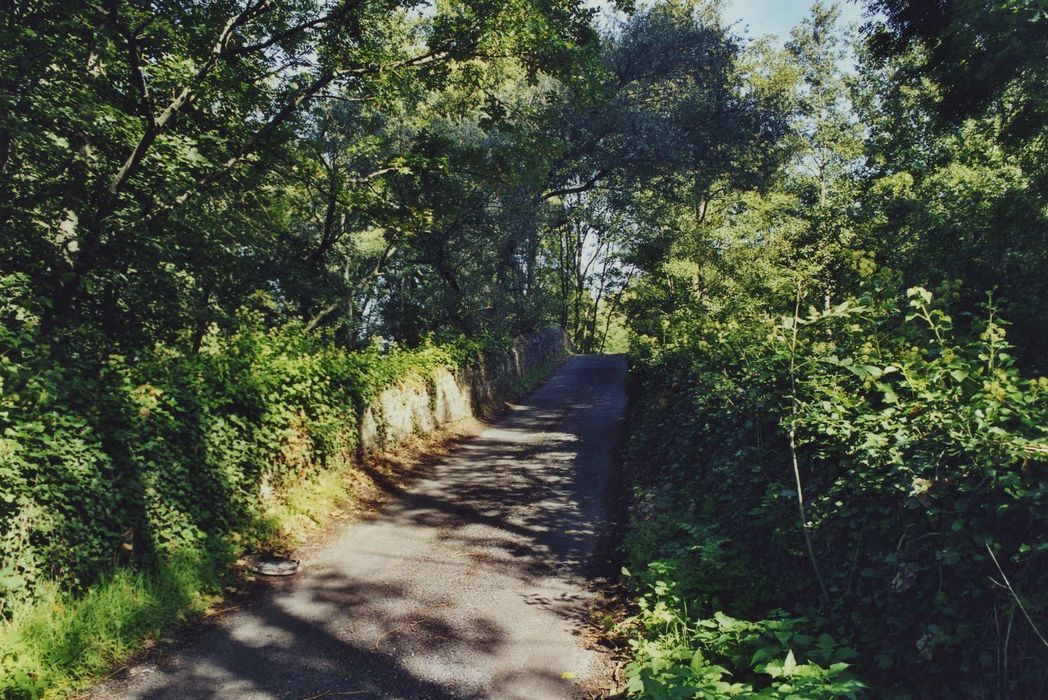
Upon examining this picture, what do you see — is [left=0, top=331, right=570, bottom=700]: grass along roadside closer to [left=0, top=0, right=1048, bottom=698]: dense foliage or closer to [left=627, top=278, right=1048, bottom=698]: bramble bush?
[left=0, top=0, right=1048, bottom=698]: dense foliage

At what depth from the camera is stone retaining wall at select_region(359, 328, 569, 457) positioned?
993cm

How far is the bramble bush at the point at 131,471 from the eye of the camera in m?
3.94

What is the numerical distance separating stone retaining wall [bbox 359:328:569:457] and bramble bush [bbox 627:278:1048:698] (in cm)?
564

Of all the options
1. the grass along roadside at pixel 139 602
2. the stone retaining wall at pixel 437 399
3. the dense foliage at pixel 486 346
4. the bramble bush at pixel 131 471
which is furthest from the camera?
the stone retaining wall at pixel 437 399

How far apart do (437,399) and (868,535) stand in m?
10.2

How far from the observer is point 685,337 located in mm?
10273

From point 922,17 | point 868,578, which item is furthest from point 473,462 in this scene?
point 922,17

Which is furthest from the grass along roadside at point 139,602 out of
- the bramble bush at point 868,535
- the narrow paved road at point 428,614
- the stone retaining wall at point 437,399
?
the bramble bush at point 868,535

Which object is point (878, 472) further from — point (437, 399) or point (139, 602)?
point (437, 399)

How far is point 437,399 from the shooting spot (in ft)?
42.0

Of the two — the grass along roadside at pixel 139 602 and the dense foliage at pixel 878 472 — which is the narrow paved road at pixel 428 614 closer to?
the grass along roadside at pixel 139 602

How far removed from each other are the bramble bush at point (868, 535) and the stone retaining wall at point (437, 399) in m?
5.64

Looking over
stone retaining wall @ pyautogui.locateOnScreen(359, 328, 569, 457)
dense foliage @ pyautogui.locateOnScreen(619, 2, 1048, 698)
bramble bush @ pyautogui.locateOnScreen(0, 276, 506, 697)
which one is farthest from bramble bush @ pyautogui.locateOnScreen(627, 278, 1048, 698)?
stone retaining wall @ pyautogui.locateOnScreen(359, 328, 569, 457)

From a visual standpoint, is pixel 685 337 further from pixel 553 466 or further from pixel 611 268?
pixel 611 268
